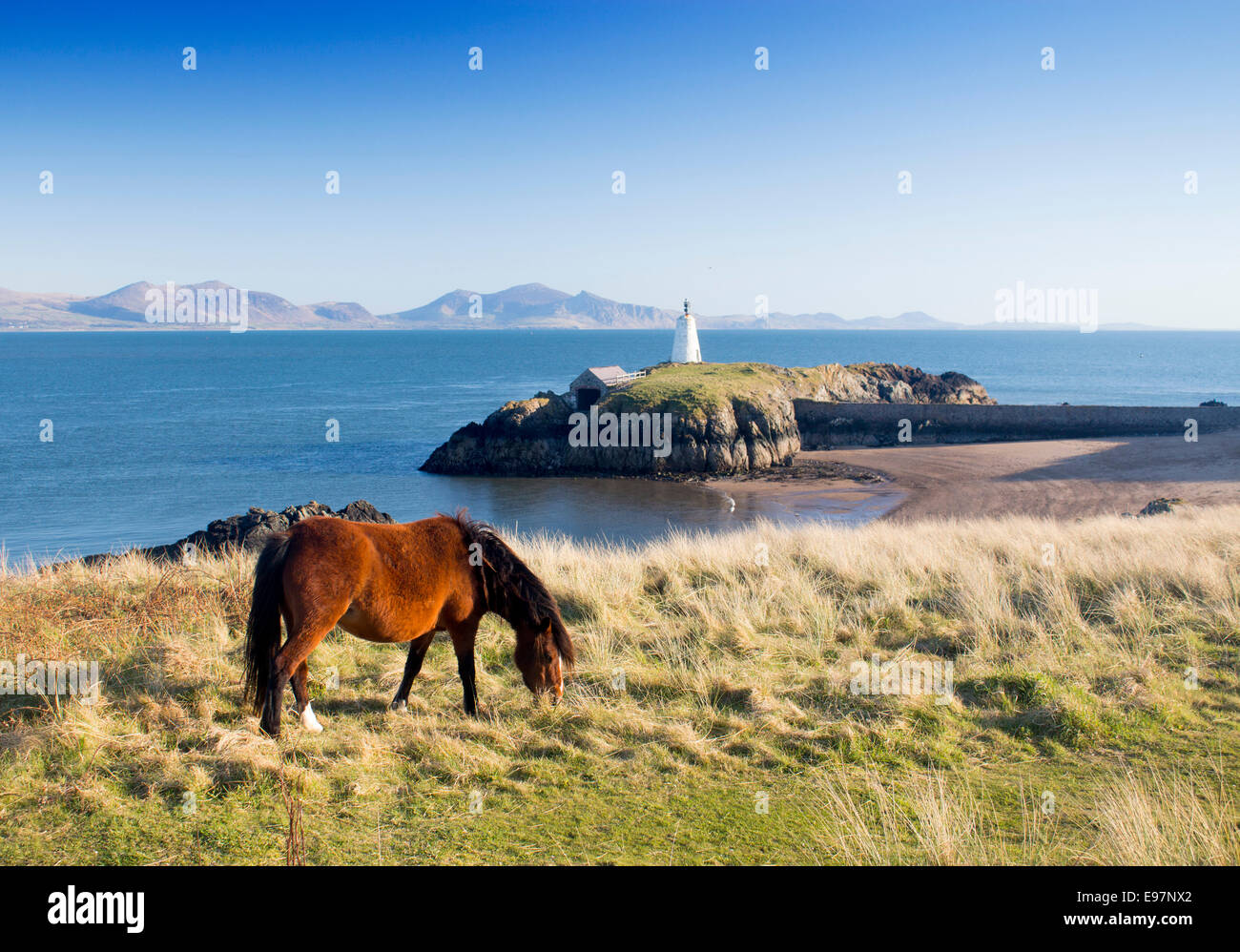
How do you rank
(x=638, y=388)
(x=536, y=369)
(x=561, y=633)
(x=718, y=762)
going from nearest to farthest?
(x=718, y=762) → (x=561, y=633) → (x=638, y=388) → (x=536, y=369)

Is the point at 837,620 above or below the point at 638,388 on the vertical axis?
below

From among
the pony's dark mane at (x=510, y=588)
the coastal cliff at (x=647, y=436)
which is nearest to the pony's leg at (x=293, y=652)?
the pony's dark mane at (x=510, y=588)

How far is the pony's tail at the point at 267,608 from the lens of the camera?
600cm

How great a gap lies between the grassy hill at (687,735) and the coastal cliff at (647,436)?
3686 centimetres

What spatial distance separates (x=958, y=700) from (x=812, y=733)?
5.34ft

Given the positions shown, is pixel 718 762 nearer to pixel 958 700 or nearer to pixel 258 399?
pixel 958 700

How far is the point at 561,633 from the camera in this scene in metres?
6.85

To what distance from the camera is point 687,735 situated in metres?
6.45

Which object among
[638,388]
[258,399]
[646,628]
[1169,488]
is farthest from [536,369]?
[646,628]

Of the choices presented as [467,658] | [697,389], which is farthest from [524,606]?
[697,389]

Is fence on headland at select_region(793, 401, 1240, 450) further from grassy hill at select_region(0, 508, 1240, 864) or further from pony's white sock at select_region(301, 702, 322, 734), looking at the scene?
pony's white sock at select_region(301, 702, 322, 734)

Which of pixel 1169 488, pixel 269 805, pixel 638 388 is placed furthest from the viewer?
pixel 638 388

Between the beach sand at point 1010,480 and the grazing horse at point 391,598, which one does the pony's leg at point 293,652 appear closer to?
the grazing horse at point 391,598

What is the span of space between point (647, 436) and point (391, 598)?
42.7m
